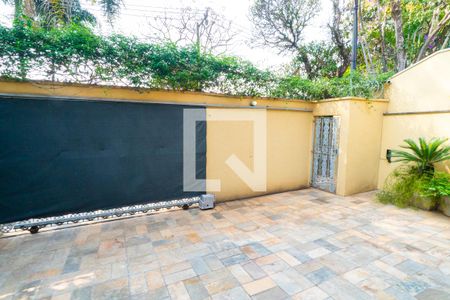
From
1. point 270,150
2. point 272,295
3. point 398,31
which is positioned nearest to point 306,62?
point 398,31

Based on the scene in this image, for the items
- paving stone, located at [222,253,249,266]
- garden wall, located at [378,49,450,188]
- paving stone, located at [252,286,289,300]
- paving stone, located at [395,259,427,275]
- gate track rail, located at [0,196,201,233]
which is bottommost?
paving stone, located at [222,253,249,266]

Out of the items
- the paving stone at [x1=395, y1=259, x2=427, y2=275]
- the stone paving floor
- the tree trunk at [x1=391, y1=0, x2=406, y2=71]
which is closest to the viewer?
the stone paving floor

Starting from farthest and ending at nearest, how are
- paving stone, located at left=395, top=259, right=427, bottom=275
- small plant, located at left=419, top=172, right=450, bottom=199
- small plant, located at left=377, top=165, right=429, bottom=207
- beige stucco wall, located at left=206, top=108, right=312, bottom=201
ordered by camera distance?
beige stucco wall, located at left=206, top=108, right=312, bottom=201
small plant, located at left=377, top=165, right=429, bottom=207
small plant, located at left=419, top=172, right=450, bottom=199
paving stone, located at left=395, top=259, right=427, bottom=275

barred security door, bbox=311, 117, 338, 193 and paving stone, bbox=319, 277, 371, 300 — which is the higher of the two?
barred security door, bbox=311, 117, 338, 193

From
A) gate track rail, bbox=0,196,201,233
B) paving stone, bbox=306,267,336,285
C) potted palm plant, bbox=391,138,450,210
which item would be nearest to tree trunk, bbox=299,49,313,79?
potted palm plant, bbox=391,138,450,210

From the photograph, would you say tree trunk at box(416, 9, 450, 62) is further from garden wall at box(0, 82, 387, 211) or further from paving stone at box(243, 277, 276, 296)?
paving stone at box(243, 277, 276, 296)

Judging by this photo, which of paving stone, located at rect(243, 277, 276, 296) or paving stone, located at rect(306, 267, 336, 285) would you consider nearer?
paving stone, located at rect(243, 277, 276, 296)

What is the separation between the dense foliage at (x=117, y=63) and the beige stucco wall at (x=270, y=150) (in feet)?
2.22

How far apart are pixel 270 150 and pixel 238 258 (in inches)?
116

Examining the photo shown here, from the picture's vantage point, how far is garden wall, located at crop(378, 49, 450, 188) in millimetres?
4398

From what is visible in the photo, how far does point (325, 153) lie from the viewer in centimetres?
541

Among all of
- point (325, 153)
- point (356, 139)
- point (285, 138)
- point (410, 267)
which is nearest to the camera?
point (410, 267)

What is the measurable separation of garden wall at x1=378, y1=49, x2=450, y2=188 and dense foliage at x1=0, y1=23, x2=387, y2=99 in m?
3.16

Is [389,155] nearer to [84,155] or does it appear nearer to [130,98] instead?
[130,98]
